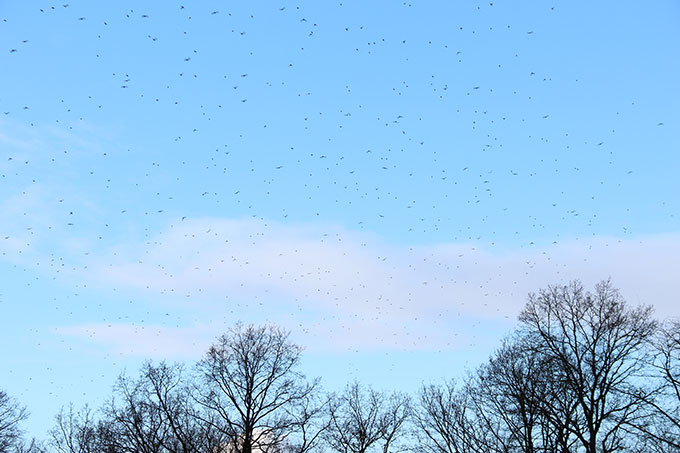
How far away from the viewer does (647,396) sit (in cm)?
3394

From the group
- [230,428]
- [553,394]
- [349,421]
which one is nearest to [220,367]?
[230,428]

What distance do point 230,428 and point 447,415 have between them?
608 inches

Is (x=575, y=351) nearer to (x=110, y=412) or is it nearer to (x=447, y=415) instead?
(x=447, y=415)

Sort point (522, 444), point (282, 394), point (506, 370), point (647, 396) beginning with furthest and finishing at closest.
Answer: point (282, 394) < point (506, 370) < point (522, 444) < point (647, 396)

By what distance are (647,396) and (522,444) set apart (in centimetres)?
769

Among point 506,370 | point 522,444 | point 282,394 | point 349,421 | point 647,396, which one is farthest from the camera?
point 349,421

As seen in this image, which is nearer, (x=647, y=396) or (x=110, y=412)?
(x=647, y=396)

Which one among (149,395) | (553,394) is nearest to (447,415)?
(553,394)

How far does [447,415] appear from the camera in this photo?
45.5m

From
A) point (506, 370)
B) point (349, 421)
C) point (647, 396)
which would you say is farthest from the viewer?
point (349, 421)

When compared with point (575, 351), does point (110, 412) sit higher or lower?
lower

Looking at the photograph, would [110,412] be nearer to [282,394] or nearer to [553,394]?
[282,394]

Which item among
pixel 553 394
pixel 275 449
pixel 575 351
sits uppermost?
pixel 575 351

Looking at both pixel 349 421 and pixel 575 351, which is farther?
pixel 349 421
